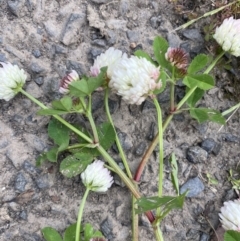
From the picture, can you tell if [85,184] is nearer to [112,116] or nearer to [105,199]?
[105,199]

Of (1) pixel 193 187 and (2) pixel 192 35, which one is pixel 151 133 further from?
(2) pixel 192 35

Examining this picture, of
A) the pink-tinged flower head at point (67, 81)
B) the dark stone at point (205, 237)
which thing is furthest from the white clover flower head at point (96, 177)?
the dark stone at point (205, 237)

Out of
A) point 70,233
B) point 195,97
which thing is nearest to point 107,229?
point 70,233

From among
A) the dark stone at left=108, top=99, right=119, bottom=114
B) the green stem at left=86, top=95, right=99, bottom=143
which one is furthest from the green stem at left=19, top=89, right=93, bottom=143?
the dark stone at left=108, top=99, right=119, bottom=114

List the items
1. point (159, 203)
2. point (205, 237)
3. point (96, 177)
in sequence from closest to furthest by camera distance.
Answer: point (159, 203) → point (96, 177) → point (205, 237)

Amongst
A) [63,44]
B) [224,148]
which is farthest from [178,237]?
[63,44]

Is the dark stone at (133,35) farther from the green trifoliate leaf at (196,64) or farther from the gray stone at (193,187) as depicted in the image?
the gray stone at (193,187)

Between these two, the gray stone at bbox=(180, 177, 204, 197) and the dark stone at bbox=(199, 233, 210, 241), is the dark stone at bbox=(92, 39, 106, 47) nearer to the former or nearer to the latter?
the gray stone at bbox=(180, 177, 204, 197)
